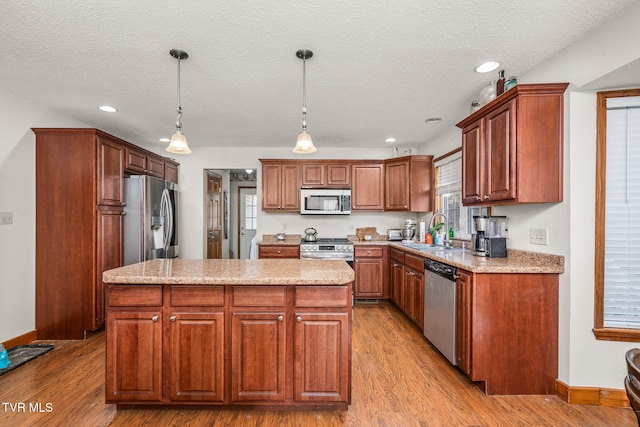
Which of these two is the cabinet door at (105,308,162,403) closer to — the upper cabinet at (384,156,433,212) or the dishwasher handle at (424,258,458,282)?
the dishwasher handle at (424,258,458,282)

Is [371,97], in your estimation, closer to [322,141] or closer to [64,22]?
[322,141]

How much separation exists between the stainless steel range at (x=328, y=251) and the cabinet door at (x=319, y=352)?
2557 mm

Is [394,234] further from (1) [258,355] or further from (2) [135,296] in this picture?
(2) [135,296]

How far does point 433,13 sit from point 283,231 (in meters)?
4.01

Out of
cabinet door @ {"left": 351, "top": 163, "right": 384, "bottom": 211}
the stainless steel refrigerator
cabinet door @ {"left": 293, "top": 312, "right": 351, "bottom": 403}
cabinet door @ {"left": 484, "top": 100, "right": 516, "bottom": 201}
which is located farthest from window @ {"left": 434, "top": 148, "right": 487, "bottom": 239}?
the stainless steel refrigerator

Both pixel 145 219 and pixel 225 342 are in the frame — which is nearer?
pixel 225 342

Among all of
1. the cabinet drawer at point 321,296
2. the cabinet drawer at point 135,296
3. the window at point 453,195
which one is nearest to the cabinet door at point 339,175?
the window at point 453,195

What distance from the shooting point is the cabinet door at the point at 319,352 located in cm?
194

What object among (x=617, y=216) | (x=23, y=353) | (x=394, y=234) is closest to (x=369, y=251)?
(x=394, y=234)

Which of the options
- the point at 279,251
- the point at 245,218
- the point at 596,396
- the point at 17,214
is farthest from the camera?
the point at 245,218

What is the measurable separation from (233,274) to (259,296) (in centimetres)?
22

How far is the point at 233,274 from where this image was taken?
197 centimetres

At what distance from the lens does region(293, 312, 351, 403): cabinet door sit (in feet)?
6.37

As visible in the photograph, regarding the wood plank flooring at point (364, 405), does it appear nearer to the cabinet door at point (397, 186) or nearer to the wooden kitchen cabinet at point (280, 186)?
the cabinet door at point (397, 186)
